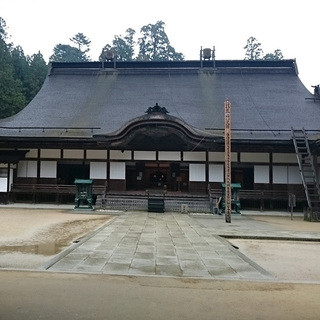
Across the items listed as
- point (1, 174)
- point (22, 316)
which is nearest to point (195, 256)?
point (22, 316)

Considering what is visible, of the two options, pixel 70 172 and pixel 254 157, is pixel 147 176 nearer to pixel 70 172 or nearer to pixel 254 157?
pixel 70 172

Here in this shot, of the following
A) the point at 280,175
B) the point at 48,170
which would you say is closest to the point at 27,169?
the point at 48,170

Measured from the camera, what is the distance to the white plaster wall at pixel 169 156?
17942 mm

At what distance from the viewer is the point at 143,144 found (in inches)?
695

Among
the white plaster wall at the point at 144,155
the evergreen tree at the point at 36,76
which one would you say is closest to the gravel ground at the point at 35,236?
the white plaster wall at the point at 144,155

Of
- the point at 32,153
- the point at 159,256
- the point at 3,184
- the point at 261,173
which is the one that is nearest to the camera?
the point at 159,256

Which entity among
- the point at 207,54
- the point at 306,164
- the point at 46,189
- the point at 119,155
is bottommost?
the point at 46,189

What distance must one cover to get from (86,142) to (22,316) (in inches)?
564

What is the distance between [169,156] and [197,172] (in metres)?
1.95

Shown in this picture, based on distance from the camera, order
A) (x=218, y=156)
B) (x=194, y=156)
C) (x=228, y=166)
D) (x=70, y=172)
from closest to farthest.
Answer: (x=228, y=166)
(x=218, y=156)
(x=194, y=156)
(x=70, y=172)

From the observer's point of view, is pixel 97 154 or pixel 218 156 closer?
pixel 218 156

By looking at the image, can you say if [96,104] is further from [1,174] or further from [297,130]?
[297,130]

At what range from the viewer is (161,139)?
17469 millimetres

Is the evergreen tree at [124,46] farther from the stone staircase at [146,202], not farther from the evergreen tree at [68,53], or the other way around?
the stone staircase at [146,202]
